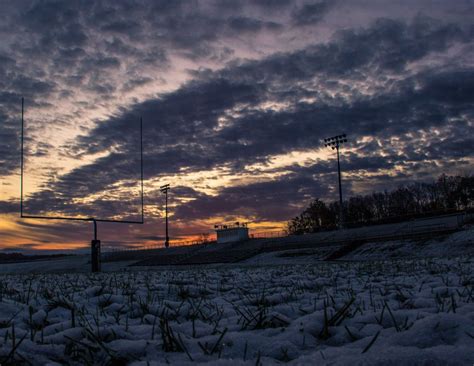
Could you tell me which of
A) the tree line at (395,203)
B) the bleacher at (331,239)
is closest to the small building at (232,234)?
the bleacher at (331,239)

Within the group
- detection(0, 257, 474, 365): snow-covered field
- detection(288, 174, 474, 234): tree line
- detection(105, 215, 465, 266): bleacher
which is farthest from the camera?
detection(288, 174, 474, 234): tree line

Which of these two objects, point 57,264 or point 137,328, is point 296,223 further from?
point 137,328

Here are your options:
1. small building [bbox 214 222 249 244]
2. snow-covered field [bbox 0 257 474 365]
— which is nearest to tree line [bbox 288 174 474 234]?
small building [bbox 214 222 249 244]

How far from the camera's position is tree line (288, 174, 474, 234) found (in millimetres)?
74375

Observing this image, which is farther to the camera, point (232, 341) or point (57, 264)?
point (57, 264)

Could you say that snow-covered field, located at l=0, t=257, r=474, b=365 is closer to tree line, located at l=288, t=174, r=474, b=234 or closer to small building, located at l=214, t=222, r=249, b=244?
small building, located at l=214, t=222, r=249, b=244

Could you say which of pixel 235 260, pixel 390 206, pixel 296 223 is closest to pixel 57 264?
pixel 235 260

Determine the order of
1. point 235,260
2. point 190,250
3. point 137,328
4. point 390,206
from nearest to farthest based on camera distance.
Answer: point 137,328 < point 235,260 < point 190,250 < point 390,206

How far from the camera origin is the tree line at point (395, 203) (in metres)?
74.4

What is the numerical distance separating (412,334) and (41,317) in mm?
2746

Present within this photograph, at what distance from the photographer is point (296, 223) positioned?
302 ft

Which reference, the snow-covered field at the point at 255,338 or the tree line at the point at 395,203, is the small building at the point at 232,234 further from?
the snow-covered field at the point at 255,338

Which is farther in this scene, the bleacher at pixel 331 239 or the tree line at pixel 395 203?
the tree line at pixel 395 203

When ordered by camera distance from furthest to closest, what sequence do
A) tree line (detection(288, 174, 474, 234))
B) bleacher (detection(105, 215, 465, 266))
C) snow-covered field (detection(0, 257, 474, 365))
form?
1. tree line (detection(288, 174, 474, 234))
2. bleacher (detection(105, 215, 465, 266))
3. snow-covered field (detection(0, 257, 474, 365))
